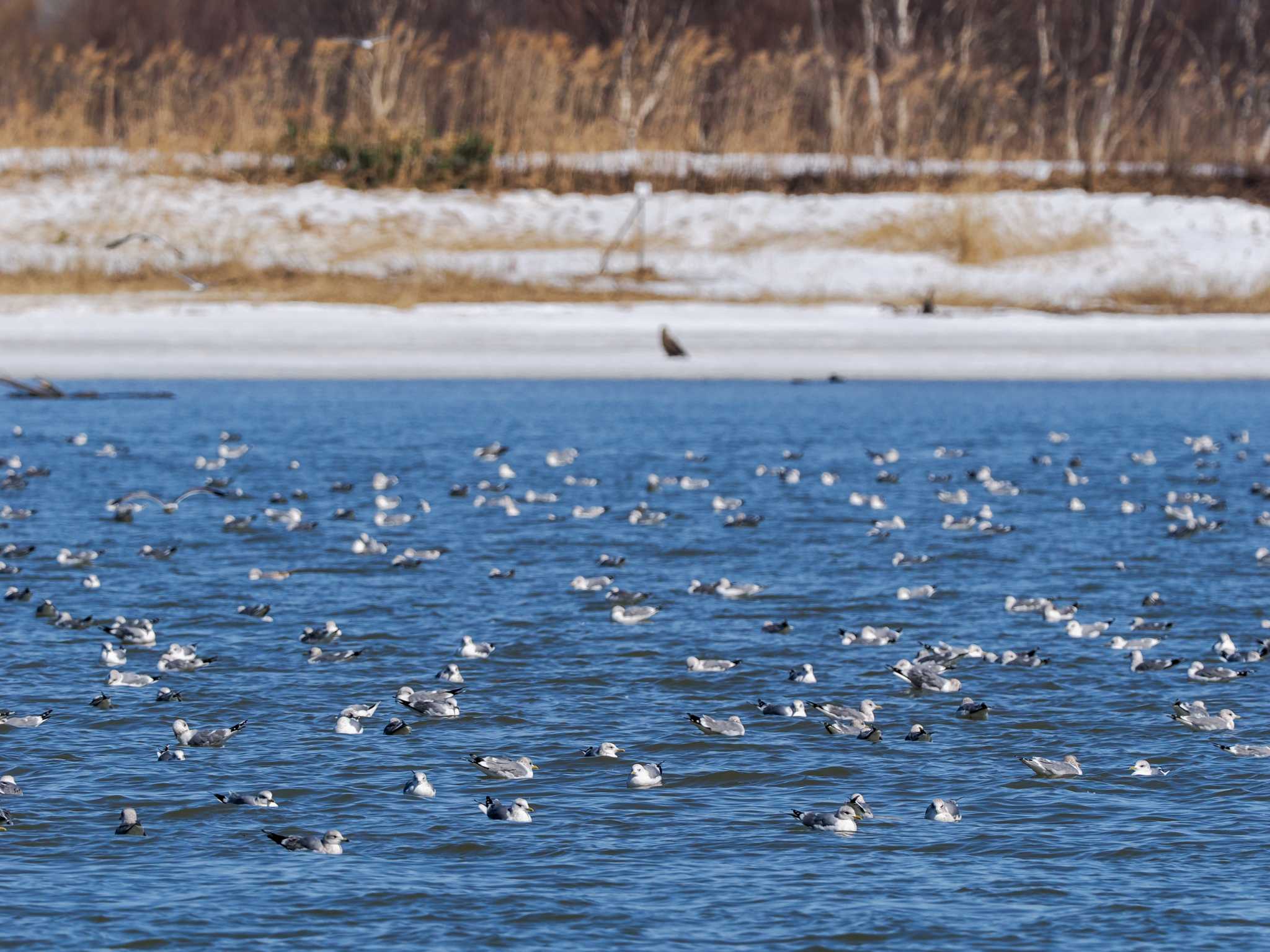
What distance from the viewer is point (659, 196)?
4625 cm

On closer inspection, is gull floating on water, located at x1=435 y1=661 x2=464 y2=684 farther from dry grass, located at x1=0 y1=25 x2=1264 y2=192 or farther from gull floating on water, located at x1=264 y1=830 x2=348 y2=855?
dry grass, located at x1=0 y1=25 x2=1264 y2=192

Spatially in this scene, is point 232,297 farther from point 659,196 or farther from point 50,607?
point 50,607

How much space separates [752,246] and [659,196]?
3536 mm

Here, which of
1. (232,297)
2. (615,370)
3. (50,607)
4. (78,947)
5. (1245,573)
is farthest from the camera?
(232,297)

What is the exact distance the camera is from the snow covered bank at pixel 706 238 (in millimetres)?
41562

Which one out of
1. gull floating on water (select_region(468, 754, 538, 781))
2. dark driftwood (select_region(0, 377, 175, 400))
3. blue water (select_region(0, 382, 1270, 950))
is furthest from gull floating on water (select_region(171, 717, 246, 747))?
dark driftwood (select_region(0, 377, 175, 400))

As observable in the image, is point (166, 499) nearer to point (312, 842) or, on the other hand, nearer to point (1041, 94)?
point (312, 842)

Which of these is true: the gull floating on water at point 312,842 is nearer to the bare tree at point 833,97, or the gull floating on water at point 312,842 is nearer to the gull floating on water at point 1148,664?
the gull floating on water at point 1148,664

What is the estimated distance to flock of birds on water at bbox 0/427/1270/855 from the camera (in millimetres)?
10836

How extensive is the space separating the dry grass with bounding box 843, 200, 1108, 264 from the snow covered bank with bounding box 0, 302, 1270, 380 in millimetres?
6437

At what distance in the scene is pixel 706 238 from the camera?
4447 centimetres

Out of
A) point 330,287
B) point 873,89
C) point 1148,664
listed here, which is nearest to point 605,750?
point 1148,664

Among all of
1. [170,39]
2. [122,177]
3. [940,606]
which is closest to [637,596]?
[940,606]

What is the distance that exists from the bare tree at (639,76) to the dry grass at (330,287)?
874 cm
